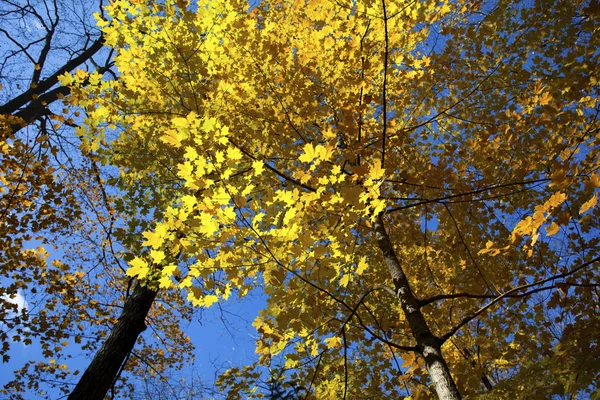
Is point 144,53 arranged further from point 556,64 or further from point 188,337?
A: point 188,337

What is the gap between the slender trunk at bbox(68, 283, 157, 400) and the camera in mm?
→ 3451

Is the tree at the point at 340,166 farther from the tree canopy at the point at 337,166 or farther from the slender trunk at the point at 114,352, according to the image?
the slender trunk at the point at 114,352

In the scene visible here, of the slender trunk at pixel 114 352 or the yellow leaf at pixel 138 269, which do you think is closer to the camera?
the yellow leaf at pixel 138 269

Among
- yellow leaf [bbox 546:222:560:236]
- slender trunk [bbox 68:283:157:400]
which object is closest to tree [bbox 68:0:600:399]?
yellow leaf [bbox 546:222:560:236]

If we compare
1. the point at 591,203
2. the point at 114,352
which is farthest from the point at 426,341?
the point at 114,352

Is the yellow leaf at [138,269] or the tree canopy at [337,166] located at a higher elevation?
the tree canopy at [337,166]

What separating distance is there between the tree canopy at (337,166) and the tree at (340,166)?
0.06 ft

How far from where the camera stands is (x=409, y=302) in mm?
2379

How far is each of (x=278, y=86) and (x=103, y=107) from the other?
1.58 m

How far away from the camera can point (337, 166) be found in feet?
7.64

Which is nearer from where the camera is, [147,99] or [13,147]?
[147,99]

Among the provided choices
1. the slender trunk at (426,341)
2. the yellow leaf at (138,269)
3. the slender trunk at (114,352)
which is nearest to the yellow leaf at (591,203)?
the slender trunk at (426,341)

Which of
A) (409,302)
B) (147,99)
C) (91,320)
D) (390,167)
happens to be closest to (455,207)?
(390,167)

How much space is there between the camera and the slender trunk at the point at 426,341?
191 cm
